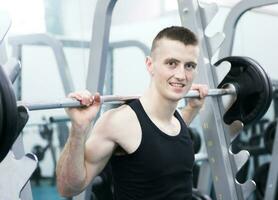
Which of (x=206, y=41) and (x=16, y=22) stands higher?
Result: (x=16, y=22)

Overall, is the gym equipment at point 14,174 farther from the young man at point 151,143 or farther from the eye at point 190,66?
the eye at point 190,66

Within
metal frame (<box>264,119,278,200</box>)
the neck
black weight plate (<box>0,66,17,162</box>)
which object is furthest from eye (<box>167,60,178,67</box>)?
metal frame (<box>264,119,278,200</box>)

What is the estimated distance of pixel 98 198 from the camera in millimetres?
2625

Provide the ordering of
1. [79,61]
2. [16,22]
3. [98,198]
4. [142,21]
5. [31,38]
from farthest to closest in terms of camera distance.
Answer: [142,21], [79,61], [16,22], [98,198], [31,38]

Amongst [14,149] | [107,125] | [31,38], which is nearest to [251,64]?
[107,125]

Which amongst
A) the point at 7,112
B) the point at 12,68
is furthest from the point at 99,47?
the point at 7,112

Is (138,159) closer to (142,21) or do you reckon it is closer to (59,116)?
(59,116)

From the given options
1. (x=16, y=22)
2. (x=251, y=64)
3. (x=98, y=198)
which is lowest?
(x=98, y=198)

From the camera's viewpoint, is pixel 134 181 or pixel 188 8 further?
pixel 188 8

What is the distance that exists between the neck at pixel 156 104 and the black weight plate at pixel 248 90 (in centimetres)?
42

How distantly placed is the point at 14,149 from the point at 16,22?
1.92m

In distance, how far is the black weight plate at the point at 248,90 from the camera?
1700 mm

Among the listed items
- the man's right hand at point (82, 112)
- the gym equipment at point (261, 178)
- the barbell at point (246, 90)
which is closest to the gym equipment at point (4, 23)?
the man's right hand at point (82, 112)

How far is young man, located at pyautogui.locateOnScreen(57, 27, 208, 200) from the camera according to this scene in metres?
1.23
